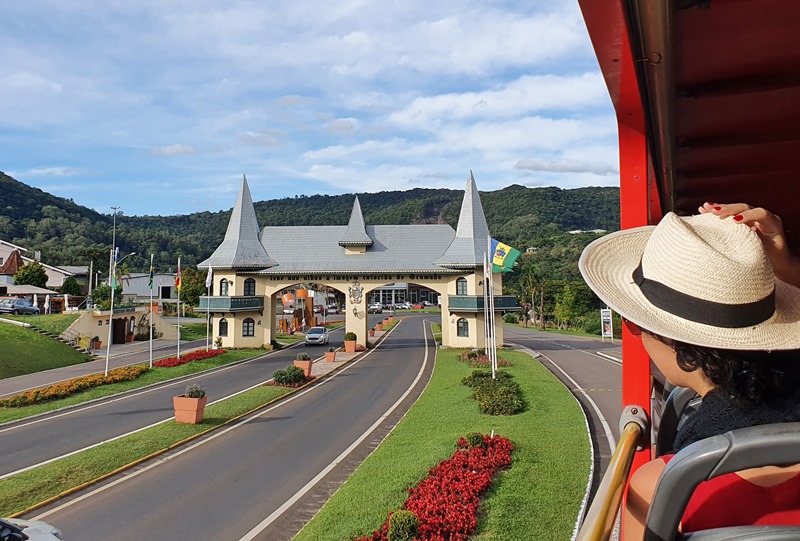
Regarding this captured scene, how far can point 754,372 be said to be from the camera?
151 cm

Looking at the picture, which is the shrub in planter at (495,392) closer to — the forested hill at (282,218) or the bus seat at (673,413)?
the bus seat at (673,413)

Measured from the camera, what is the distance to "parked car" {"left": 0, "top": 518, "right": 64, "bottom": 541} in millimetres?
7078

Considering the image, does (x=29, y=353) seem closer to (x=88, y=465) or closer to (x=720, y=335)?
(x=88, y=465)

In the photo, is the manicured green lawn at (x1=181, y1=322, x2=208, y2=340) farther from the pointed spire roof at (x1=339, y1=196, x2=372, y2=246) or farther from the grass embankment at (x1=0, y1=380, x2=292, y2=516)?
the grass embankment at (x1=0, y1=380, x2=292, y2=516)

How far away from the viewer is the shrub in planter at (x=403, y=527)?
719cm

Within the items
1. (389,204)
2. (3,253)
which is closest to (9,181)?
(3,253)

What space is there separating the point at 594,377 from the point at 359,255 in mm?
17727

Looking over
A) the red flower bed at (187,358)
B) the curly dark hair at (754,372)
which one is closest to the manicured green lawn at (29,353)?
the red flower bed at (187,358)

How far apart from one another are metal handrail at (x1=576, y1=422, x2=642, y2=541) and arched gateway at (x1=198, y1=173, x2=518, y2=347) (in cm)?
3108

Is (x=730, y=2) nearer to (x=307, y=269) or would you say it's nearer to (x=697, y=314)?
(x=697, y=314)

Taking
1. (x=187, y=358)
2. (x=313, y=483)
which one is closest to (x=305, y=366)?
(x=187, y=358)

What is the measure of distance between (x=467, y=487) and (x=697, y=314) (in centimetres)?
821

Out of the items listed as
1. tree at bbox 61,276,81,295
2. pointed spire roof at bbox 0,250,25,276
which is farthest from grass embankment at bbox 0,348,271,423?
pointed spire roof at bbox 0,250,25,276

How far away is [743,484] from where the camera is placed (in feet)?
4.40
